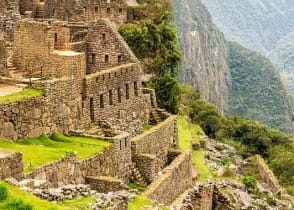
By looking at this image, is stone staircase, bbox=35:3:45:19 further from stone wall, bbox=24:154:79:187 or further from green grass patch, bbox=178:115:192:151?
stone wall, bbox=24:154:79:187

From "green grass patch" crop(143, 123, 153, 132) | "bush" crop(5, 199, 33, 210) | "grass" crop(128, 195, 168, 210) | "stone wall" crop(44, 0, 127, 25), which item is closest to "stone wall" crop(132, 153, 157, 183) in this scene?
"green grass patch" crop(143, 123, 153, 132)

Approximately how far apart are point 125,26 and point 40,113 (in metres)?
14.4

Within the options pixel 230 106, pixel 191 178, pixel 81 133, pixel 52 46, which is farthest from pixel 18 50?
pixel 230 106

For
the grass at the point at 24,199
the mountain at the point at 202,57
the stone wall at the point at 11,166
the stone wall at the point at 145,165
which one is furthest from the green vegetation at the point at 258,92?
the grass at the point at 24,199

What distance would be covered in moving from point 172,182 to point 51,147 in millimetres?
6199

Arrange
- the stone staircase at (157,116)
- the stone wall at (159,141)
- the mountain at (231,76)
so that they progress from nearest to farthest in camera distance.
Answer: the stone wall at (159,141)
the stone staircase at (157,116)
the mountain at (231,76)

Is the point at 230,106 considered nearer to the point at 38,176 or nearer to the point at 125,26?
the point at 125,26

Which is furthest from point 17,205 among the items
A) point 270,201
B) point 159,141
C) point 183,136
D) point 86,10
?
point 86,10

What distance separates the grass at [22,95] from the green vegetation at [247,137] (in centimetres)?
3622

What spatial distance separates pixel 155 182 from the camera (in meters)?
24.5

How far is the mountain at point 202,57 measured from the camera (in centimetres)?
15725

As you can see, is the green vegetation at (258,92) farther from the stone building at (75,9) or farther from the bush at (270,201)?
the bush at (270,201)

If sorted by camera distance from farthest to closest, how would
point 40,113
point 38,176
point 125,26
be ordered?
point 125,26
point 40,113
point 38,176

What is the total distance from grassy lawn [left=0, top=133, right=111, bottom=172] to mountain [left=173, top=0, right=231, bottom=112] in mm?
127217
